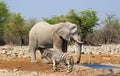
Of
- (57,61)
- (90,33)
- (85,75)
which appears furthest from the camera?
(90,33)

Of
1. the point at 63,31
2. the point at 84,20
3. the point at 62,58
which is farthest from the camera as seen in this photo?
the point at 84,20

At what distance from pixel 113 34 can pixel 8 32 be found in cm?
1872

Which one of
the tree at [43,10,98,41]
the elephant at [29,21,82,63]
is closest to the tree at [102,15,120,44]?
the tree at [43,10,98,41]

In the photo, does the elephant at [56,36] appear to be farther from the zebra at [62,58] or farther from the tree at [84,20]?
the tree at [84,20]

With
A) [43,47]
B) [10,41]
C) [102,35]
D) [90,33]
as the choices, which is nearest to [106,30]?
[102,35]

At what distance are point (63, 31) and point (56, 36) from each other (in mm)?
426

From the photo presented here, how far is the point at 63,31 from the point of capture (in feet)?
64.5

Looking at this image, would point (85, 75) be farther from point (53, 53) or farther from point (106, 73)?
point (53, 53)

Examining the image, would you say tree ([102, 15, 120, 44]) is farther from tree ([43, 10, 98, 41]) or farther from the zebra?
the zebra

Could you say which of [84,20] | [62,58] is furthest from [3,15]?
[62,58]

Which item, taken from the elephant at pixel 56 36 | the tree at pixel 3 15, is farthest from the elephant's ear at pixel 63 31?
the tree at pixel 3 15

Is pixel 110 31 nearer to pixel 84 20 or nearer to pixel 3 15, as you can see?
pixel 84 20

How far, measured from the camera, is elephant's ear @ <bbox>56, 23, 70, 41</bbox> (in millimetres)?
19438

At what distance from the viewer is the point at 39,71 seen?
17.9 metres
